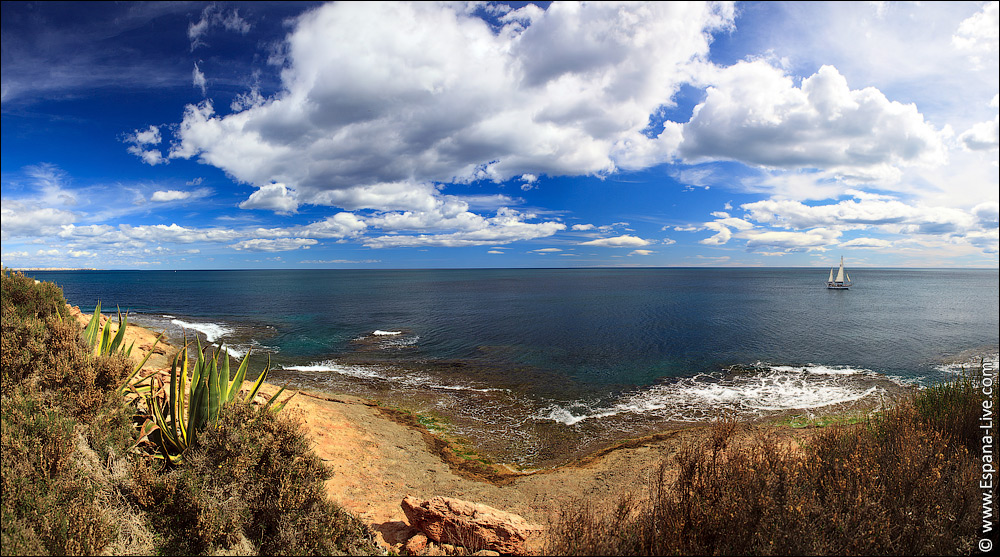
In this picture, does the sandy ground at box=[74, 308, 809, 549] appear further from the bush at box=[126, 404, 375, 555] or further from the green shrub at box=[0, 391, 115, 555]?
the green shrub at box=[0, 391, 115, 555]

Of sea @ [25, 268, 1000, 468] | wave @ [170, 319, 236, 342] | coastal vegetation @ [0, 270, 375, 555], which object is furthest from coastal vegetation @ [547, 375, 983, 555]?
wave @ [170, 319, 236, 342]

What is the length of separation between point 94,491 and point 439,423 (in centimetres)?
1207

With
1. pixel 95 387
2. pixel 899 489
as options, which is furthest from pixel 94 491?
pixel 899 489

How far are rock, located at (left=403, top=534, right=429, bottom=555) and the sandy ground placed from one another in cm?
49

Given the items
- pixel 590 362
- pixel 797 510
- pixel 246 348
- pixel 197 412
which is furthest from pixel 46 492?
pixel 246 348

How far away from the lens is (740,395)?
19.2 metres

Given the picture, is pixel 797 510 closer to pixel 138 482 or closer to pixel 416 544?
pixel 416 544

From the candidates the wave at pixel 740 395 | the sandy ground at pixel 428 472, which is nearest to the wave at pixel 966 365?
the wave at pixel 740 395

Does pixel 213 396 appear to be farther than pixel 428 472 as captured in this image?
No

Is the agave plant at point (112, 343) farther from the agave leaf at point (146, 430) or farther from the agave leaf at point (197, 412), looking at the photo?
the agave leaf at point (197, 412)

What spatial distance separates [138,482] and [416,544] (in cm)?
375

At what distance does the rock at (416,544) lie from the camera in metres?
5.91

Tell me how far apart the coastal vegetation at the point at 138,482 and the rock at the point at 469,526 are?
4.71ft

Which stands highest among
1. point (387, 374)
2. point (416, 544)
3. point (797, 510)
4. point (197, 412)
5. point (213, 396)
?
point (213, 396)
